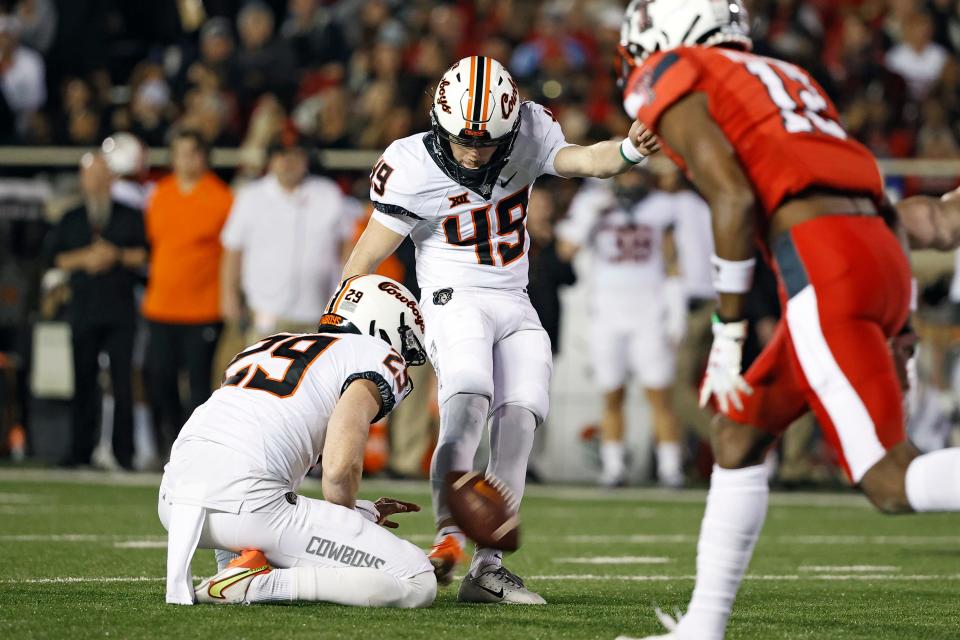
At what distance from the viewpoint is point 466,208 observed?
17.4 feet

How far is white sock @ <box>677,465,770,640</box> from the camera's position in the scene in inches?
145

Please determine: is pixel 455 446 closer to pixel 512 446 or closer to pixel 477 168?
pixel 512 446

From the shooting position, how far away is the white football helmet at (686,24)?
13.0 ft

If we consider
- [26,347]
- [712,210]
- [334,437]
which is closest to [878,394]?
[712,210]

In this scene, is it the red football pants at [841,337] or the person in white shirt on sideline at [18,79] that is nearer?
the red football pants at [841,337]

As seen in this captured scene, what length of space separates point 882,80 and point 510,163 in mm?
8563

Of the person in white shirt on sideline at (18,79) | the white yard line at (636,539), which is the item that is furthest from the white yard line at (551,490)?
the person in white shirt on sideline at (18,79)

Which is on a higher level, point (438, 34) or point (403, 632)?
point (438, 34)

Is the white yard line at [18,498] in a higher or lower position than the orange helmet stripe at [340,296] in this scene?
lower

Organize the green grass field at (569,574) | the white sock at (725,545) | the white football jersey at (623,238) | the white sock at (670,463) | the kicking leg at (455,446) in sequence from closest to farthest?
the white sock at (725,545)
the green grass field at (569,574)
the kicking leg at (455,446)
the white sock at (670,463)
the white football jersey at (623,238)

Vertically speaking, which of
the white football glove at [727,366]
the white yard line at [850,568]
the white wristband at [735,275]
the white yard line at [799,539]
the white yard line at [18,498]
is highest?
the white wristband at [735,275]

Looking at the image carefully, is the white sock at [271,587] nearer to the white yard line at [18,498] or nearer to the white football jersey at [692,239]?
the white yard line at [18,498]

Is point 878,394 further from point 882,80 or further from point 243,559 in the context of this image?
point 882,80

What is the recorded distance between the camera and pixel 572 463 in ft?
36.5
